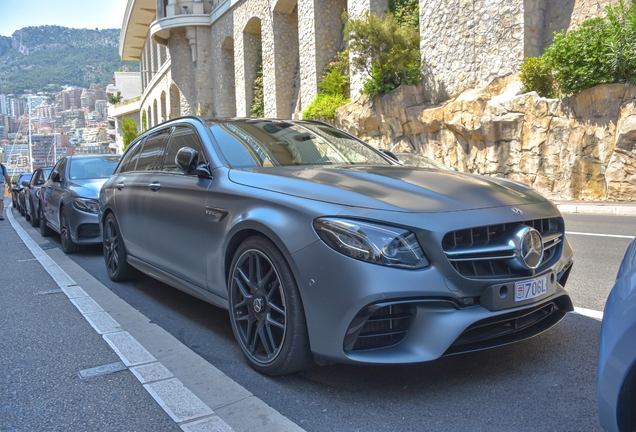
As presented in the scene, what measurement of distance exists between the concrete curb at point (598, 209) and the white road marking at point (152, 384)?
9.98 meters

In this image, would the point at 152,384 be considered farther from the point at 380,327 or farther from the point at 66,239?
the point at 66,239

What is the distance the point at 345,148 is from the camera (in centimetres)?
448

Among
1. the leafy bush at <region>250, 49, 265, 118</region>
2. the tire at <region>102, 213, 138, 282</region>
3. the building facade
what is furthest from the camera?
the leafy bush at <region>250, 49, 265, 118</region>

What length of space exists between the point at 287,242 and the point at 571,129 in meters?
13.0

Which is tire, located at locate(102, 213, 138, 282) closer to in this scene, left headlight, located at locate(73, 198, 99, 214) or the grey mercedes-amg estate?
the grey mercedes-amg estate

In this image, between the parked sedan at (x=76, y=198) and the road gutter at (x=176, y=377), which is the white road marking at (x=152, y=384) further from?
the parked sedan at (x=76, y=198)

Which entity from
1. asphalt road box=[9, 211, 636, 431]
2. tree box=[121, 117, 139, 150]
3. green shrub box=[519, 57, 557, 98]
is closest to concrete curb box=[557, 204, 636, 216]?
green shrub box=[519, 57, 557, 98]

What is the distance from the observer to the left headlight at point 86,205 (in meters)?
8.11

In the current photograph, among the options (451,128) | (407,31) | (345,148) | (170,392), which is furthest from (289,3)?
(170,392)

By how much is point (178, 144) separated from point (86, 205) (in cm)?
403

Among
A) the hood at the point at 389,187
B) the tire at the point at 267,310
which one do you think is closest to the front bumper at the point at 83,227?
the hood at the point at 389,187

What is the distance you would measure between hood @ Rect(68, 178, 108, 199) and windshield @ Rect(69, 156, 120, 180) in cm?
32

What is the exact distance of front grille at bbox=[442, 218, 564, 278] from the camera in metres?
2.76

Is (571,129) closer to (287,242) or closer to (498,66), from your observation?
(498,66)
